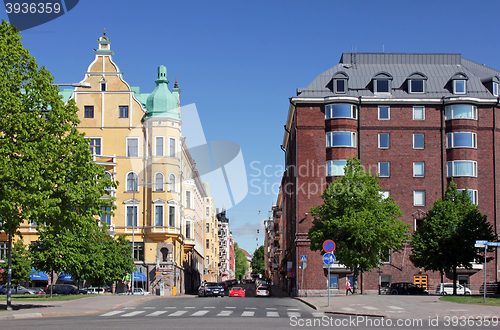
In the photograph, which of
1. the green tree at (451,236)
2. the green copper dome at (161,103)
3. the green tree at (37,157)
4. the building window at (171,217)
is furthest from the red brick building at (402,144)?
the green tree at (37,157)

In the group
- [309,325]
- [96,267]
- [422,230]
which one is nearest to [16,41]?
[309,325]

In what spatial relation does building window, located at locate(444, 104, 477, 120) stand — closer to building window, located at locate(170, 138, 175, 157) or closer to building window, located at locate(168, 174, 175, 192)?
building window, located at locate(170, 138, 175, 157)

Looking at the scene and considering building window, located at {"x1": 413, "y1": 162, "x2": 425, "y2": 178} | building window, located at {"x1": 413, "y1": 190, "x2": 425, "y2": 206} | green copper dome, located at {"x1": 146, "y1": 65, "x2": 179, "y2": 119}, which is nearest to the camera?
building window, located at {"x1": 413, "y1": 190, "x2": 425, "y2": 206}

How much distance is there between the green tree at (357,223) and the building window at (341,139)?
11.3 metres

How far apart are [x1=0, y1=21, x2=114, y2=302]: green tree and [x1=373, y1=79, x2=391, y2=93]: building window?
38.1 m

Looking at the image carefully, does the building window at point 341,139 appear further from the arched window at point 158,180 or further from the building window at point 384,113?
the arched window at point 158,180

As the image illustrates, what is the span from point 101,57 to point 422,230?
37.0 m

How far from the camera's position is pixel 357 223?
43.0m

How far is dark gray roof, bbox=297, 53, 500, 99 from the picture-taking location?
195 ft

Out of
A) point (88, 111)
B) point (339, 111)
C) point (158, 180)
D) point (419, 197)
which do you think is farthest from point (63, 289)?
point (419, 197)

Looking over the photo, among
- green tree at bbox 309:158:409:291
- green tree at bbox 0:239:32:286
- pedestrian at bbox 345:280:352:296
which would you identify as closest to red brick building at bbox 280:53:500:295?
pedestrian at bbox 345:280:352:296

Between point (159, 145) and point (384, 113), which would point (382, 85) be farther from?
point (159, 145)

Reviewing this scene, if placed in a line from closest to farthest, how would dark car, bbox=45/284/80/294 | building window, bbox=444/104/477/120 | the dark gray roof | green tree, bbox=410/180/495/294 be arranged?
green tree, bbox=410/180/495/294 < dark car, bbox=45/284/80/294 < building window, bbox=444/104/477/120 < the dark gray roof

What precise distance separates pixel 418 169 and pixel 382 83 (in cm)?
923
